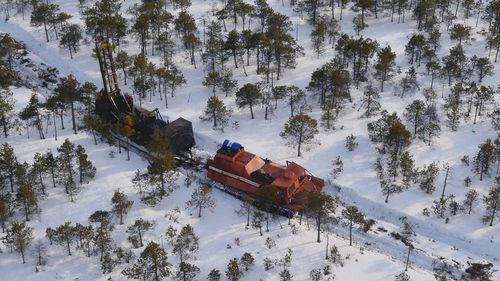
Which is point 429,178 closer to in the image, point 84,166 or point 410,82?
point 410,82

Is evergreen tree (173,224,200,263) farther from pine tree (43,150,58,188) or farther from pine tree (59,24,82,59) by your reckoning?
pine tree (59,24,82,59)

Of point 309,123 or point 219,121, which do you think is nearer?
point 309,123

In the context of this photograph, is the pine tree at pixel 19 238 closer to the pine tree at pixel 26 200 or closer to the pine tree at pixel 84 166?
the pine tree at pixel 26 200

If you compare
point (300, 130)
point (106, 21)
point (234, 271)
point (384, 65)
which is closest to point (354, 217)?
point (234, 271)

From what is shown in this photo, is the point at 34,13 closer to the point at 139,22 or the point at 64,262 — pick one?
the point at 139,22

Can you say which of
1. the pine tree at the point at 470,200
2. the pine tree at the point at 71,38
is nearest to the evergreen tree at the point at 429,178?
the pine tree at the point at 470,200

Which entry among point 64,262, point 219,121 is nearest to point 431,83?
point 219,121
